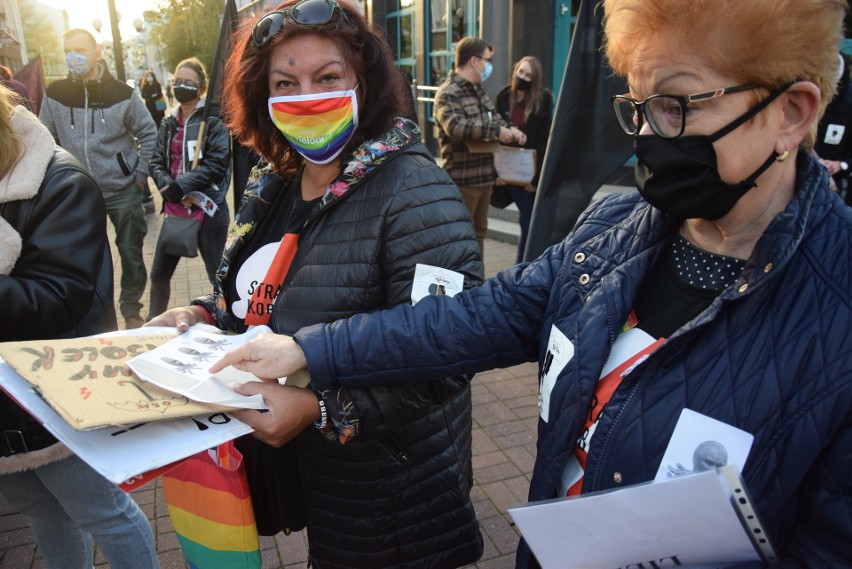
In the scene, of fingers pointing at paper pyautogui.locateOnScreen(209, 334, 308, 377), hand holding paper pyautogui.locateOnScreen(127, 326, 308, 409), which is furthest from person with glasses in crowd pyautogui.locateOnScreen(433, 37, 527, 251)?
fingers pointing at paper pyautogui.locateOnScreen(209, 334, 308, 377)

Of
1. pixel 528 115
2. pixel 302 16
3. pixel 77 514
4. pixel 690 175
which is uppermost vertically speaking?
pixel 302 16

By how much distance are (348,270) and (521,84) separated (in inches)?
192

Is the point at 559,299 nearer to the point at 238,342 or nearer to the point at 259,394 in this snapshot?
the point at 259,394

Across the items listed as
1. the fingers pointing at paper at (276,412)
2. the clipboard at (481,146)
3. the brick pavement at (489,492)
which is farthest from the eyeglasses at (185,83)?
the fingers pointing at paper at (276,412)

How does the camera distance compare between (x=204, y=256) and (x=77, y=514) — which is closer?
(x=77, y=514)

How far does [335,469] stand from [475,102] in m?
4.37

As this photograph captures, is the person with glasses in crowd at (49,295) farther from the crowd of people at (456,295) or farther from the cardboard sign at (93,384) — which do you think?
the cardboard sign at (93,384)

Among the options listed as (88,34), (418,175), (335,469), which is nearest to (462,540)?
(335,469)

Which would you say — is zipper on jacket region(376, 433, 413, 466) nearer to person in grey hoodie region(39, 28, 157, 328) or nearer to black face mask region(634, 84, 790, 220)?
black face mask region(634, 84, 790, 220)

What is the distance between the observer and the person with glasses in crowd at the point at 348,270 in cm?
160

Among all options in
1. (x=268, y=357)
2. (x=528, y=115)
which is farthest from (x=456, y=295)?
(x=528, y=115)

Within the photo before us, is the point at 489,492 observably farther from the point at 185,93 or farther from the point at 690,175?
the point at 185,93

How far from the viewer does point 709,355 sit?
1039mm

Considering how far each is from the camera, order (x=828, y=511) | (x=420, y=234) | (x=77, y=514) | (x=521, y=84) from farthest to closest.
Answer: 1. (x=521, y=84)
2. (x=77, y=514)
3. (x=420, y=234)
4. (x=828, y=511)
